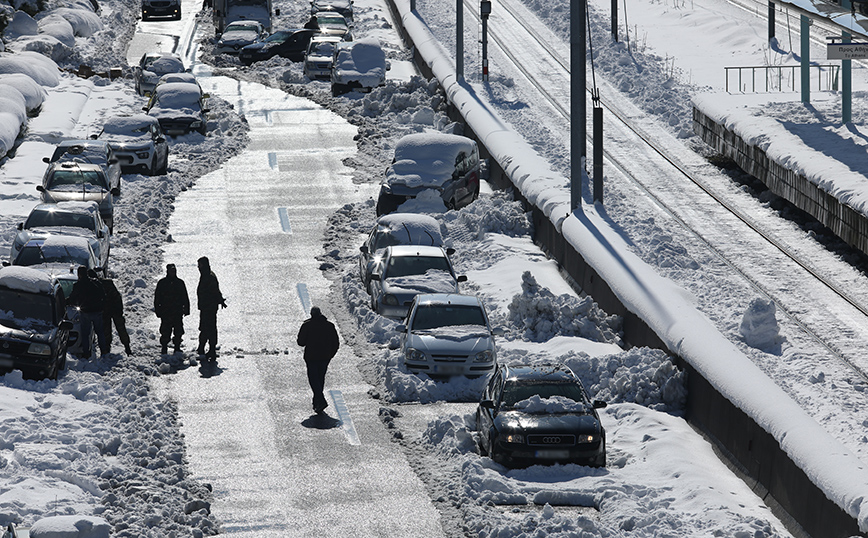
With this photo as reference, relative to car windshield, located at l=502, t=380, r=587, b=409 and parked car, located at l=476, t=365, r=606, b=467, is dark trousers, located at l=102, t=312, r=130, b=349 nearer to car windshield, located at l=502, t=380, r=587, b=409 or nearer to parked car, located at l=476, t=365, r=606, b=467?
parked car, located at l=476, t=365, r=606, b=467

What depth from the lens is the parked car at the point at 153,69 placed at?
43.1 metres

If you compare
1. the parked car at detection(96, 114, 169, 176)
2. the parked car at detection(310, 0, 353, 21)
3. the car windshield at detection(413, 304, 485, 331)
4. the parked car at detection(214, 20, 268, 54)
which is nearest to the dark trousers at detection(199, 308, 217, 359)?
the car windshield at detection(413, 304, 485, 331)

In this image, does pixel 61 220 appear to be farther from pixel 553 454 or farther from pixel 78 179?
pixel 553 454

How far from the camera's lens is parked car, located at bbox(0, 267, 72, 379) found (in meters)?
17.3

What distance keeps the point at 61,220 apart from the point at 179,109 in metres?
13.8

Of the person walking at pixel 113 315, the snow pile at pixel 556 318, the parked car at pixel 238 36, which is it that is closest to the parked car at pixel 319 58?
the parked car at pixel 238 36

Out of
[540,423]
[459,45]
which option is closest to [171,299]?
[540,423]

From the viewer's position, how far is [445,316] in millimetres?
19172

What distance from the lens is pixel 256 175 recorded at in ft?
107

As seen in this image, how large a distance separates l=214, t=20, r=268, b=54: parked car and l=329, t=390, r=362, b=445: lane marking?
3397 centimetres

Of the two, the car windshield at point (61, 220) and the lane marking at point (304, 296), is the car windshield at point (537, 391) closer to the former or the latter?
the lane marking at point (304, 296)

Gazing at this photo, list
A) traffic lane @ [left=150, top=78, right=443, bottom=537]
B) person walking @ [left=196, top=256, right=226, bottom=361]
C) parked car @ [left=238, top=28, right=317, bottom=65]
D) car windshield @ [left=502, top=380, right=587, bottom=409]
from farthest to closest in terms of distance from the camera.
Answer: parked car @ [left=238, top=28, right=317, bottom=65] < person walking @ [left=196, top=256, right=226, bottom=361] < car windshield @ [left=502, top=380, right=587, bottom=409] < traffic lane @ [left=150, top=78, right=443, bottom=537]

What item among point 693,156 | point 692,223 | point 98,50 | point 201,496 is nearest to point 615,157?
point 693,156

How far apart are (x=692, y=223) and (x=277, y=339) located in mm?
10838
